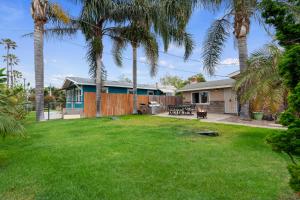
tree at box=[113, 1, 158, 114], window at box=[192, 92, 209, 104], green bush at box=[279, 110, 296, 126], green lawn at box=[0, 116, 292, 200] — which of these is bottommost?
green lawn at box=[0, 116, 292, 200]

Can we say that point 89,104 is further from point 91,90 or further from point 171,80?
point 171,80

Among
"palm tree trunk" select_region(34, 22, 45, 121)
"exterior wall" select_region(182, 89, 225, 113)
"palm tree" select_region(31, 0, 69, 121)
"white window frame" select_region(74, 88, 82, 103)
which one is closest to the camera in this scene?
"palm tree" select_region(31, 0, 69, 121)

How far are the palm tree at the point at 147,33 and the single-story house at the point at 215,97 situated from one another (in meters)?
3.81

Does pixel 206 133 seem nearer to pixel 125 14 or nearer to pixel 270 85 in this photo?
pixel 270 85

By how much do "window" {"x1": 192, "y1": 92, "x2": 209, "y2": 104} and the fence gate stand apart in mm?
9123

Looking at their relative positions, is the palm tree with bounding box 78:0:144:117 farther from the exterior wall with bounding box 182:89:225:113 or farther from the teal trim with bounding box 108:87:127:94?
the exterior wall with bounding box 182:89:225:113

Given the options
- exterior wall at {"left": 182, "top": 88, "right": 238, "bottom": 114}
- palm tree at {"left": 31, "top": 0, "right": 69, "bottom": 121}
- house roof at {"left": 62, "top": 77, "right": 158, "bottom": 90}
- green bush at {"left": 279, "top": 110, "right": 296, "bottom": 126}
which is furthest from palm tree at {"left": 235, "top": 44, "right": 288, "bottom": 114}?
house roof at {"left": 62, "top": 77, "right": 158, "bottom": 90}

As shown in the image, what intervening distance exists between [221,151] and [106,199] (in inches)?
131

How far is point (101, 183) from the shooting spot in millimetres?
3074

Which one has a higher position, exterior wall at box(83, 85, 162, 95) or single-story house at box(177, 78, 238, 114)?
exterior wall at box(83, 85, 162, 95)

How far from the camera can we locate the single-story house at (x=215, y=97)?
14.5 m

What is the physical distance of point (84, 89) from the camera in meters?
17.2

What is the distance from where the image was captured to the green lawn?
2.77 m

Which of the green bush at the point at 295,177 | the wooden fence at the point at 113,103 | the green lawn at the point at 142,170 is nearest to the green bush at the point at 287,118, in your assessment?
the green bush at the point at 295,177
